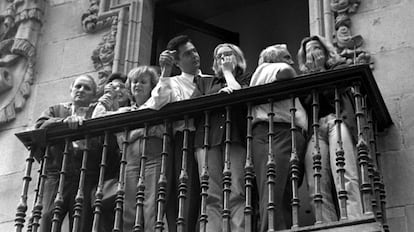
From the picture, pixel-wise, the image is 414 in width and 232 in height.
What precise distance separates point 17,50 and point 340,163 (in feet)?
15.1

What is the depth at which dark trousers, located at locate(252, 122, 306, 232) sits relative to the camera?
857cm

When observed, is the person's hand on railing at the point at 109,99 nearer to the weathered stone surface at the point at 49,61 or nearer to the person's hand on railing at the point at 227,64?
the person's hand on railing at the point at 227,64

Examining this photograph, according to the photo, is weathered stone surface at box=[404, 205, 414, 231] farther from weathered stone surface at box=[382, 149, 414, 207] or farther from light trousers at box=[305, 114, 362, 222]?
light trousers at box=[305, 114, 362, 222]

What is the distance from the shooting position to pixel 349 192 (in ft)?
27.8

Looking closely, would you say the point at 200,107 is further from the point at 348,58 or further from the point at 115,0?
the point at 115,0

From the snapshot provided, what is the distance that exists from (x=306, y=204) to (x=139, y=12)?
323cm

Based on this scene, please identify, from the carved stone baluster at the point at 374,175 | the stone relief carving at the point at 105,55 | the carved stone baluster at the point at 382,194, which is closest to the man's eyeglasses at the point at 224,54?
the carved stone baluster at the point at 374,175

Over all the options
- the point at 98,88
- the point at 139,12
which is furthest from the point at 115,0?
the point at 98,88

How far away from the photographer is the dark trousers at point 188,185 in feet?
29.5

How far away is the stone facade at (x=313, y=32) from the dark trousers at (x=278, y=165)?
36.1 inches

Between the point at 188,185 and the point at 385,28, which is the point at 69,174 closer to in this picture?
the point at 188,185

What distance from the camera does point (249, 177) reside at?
8.67 meters

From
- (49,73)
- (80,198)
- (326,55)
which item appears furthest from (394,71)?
(49,73)

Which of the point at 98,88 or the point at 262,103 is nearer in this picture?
the point at 262,103
